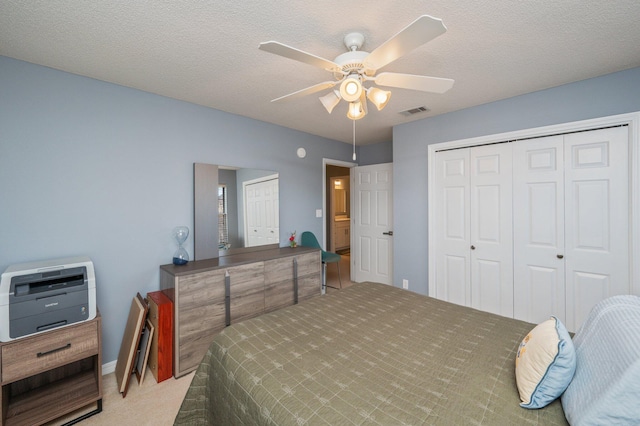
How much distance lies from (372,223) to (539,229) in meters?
2.24

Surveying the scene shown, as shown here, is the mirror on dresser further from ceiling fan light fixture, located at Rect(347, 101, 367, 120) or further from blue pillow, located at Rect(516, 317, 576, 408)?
blue pillow, located at Rect(516, 317, 576, 408)

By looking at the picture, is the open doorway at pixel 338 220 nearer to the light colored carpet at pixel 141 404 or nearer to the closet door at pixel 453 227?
the closet door at pixel 453 227

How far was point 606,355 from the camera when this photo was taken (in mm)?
934

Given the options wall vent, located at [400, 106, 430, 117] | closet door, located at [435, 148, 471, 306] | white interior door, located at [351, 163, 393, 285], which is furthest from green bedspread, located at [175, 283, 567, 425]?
white interior door, located at [351, 163, 393, 285]

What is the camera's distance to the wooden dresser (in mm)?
2262

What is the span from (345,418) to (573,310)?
2838 mm

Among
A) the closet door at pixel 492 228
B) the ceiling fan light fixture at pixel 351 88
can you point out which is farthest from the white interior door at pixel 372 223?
the ceiling fan light fixture at pixel 351 88

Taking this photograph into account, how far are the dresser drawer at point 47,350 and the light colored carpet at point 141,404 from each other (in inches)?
17.3

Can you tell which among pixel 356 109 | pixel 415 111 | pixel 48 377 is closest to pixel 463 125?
pixel 415 111

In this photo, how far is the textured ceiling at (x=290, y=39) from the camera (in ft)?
4.87

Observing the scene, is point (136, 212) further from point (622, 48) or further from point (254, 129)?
point (622, 48)

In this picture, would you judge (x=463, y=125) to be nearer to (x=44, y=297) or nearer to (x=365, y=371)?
(x=365, y=371)

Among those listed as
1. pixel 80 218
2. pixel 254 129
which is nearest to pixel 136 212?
pixel 80 218

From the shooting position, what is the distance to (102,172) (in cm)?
229
